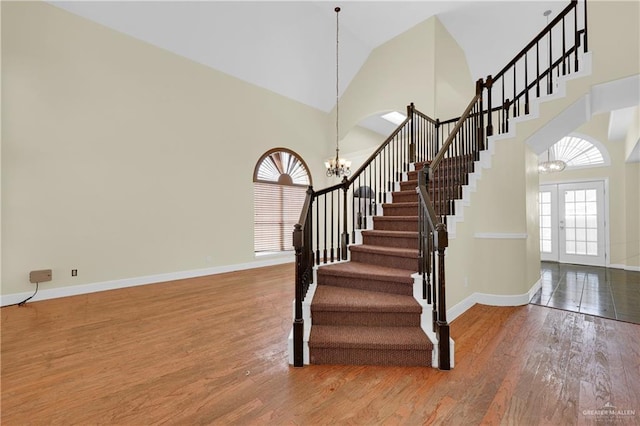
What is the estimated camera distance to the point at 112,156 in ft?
14.5

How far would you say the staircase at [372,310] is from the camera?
7.05 feet

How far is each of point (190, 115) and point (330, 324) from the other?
4.77 meters

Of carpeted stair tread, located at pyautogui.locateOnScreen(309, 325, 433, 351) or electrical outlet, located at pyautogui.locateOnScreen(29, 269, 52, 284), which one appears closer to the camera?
carpeted stair tread, located at pyautogui.locateOnScreen(309, 325, 433, 351)

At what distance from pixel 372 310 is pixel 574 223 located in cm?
742

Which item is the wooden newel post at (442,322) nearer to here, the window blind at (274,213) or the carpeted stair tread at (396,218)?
the carpeted stair tread at (396,218)

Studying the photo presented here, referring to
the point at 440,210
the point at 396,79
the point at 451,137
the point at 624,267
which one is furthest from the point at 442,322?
the point at 624,267

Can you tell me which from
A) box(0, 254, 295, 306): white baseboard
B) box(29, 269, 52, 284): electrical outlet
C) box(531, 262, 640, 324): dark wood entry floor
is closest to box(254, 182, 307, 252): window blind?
box(0, 254, 295, 306): white baseboard

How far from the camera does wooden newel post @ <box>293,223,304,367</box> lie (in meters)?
2.15

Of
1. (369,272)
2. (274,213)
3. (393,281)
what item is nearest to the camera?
(393,281)

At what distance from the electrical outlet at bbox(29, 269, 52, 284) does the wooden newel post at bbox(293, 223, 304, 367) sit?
397 centimetres

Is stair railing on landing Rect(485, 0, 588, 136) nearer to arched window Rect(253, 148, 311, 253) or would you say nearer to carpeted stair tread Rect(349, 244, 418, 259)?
carpeted stair tread Rect(349, 244, 418, 259)

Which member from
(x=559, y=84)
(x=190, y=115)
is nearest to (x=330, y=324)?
(x=559, y=84)

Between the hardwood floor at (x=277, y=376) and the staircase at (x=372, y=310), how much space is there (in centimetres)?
11

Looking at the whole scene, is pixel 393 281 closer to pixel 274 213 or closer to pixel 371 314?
pixel 371 314
